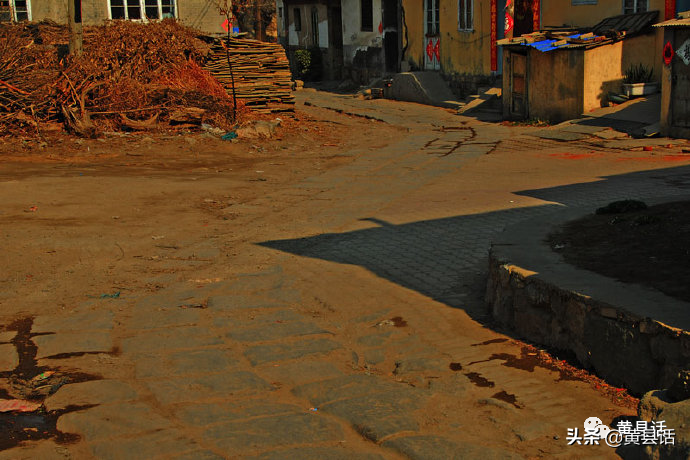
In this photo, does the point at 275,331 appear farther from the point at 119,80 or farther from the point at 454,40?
the point at 454,40

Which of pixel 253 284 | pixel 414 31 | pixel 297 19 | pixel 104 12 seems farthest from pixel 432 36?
pixel 253 284

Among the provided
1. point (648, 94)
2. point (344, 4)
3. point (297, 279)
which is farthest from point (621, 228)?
point (344, 4)

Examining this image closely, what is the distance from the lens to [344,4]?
32.2 metres

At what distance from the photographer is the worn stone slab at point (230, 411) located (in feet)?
14.6

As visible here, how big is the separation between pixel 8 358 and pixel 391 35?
2613 cm

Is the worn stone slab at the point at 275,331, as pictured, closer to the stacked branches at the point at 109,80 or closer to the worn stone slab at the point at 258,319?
the worn stone slab at the point at 258,319

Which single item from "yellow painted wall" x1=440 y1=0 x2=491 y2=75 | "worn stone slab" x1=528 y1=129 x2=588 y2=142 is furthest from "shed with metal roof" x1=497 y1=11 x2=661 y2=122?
"yellow painted wall" x1=440 y1=0 x2=491 y2=75

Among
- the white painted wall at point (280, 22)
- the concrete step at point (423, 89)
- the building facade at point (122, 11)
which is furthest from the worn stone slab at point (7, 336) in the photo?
the white painted wall at point (280, 22)

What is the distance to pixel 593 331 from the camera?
492 centimetres

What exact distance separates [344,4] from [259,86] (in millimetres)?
13706

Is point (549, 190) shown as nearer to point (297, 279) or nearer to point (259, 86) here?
point (297, 279)

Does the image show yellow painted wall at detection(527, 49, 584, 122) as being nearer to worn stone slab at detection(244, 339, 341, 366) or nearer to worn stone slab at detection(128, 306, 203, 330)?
worn stone slab at detection(128, 306, 203, 330)

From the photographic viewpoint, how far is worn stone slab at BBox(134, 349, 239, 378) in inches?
204

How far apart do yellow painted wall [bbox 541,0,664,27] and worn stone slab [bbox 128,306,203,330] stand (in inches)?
588
